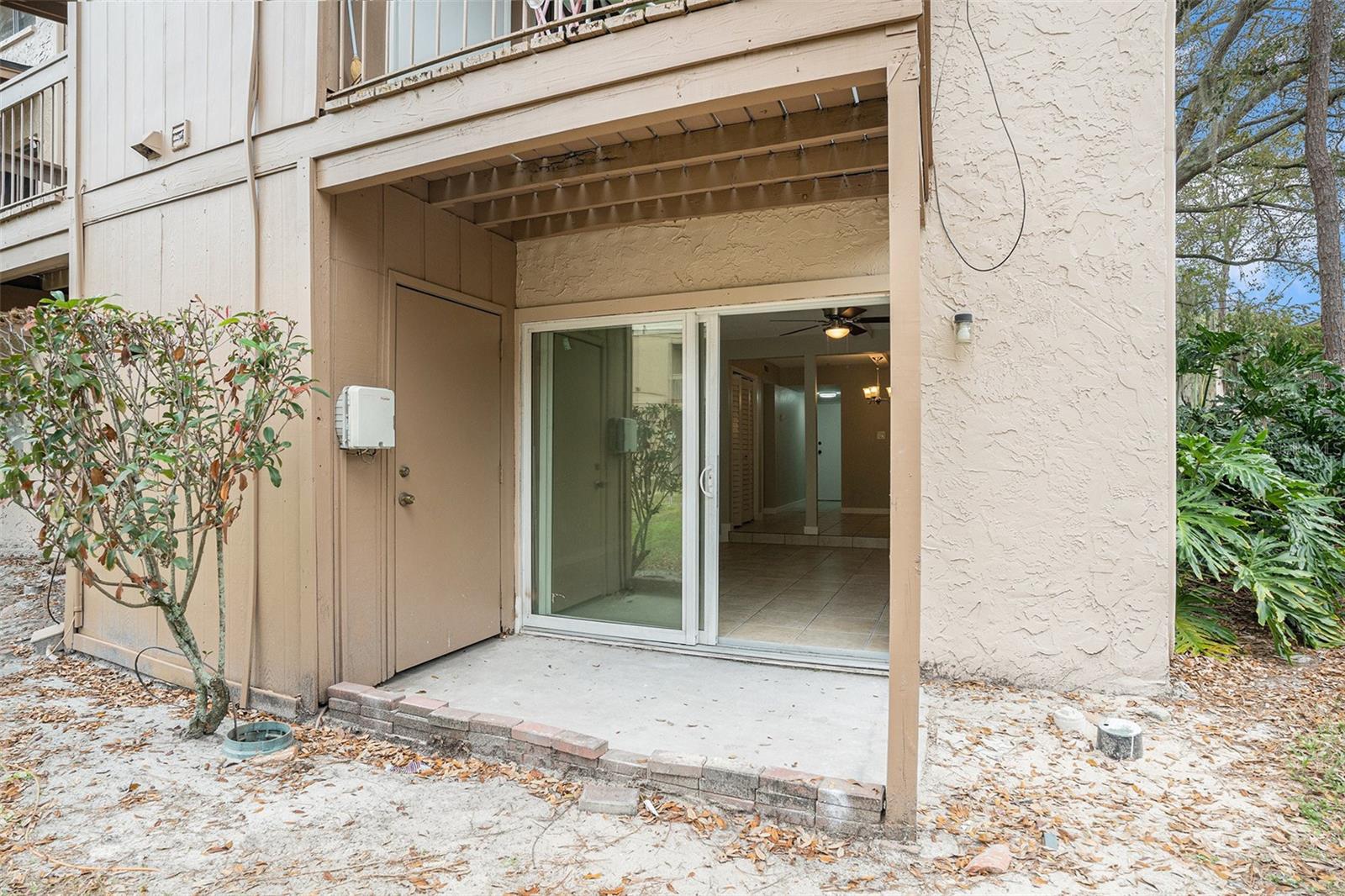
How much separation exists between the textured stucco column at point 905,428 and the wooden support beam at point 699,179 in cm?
118

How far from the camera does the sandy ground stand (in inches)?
85.4

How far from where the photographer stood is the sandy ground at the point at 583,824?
2.17 m

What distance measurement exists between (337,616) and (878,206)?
11.8 feet

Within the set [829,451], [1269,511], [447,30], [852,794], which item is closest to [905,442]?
[852,794]

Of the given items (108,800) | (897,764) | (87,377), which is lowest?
(108,800)

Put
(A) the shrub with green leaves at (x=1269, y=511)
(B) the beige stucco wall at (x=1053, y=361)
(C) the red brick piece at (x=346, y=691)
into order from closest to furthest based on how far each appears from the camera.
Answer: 1. (C) the red brick piece at (x=346, y=691)
2. (B) the beige stucco wall at (x=1053, y=361)
3. (A) the shrub with green leaves at (x=1269, y=511)

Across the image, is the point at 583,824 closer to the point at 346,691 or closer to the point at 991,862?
the point at 991,862

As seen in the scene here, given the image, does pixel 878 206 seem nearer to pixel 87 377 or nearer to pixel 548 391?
pixel 548 391

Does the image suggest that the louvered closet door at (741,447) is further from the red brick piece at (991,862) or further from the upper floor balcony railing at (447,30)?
the red brick piece at (991,862)

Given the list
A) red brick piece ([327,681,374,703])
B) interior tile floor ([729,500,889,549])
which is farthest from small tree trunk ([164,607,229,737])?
interior tile floor ([729,500,889,549])

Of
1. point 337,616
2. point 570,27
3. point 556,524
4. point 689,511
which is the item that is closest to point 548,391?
point 556,524

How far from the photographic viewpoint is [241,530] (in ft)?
11.9

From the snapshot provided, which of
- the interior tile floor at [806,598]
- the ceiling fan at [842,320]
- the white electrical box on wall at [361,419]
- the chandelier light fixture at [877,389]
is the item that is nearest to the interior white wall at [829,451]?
the chandelier light fixture at [877,389]

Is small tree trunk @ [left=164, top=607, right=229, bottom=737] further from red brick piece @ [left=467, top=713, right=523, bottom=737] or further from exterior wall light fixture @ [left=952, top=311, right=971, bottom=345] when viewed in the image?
exterior wall light fixture @ [left=952, top=311, right=971, bottom=345]
